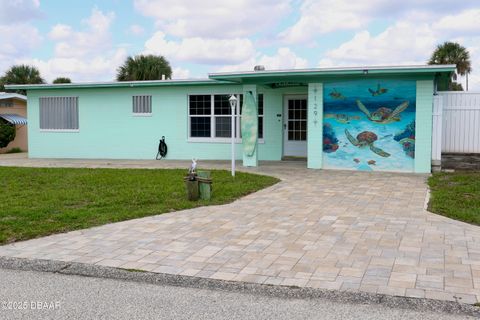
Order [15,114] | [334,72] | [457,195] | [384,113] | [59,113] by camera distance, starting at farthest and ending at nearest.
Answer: [15,114] → [59,113] → [384,113] → [334,72] → [457,195]

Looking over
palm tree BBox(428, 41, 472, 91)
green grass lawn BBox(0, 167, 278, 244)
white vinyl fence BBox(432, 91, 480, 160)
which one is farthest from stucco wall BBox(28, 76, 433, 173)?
palm tree BBox(428, 41, 472, 91)

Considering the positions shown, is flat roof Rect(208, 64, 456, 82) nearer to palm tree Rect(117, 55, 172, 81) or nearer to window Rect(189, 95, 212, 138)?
window Rect(189, 95, 212, 138)

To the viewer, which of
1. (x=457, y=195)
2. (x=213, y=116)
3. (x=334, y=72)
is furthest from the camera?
(x=213, y=116)

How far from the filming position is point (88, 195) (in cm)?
973

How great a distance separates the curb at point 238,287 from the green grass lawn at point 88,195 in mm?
1317

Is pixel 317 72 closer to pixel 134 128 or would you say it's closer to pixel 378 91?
pixel 378 91

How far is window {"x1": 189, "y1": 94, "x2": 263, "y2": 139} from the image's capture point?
55.7 feet

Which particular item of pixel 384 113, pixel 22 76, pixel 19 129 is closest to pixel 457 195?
pixel 384 113

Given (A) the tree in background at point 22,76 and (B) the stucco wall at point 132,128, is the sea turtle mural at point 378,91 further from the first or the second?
(A) the tree in background at point 22,76

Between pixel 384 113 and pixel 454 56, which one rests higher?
pixel 454 56

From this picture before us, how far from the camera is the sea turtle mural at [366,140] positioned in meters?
13.6

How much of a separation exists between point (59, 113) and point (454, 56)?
25.6 m

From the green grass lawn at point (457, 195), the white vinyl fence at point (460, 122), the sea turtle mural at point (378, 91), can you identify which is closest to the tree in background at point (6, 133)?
the sea turtle mural at point (378, 91)

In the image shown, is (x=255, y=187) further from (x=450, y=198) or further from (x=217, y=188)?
(x=450, y=198)
